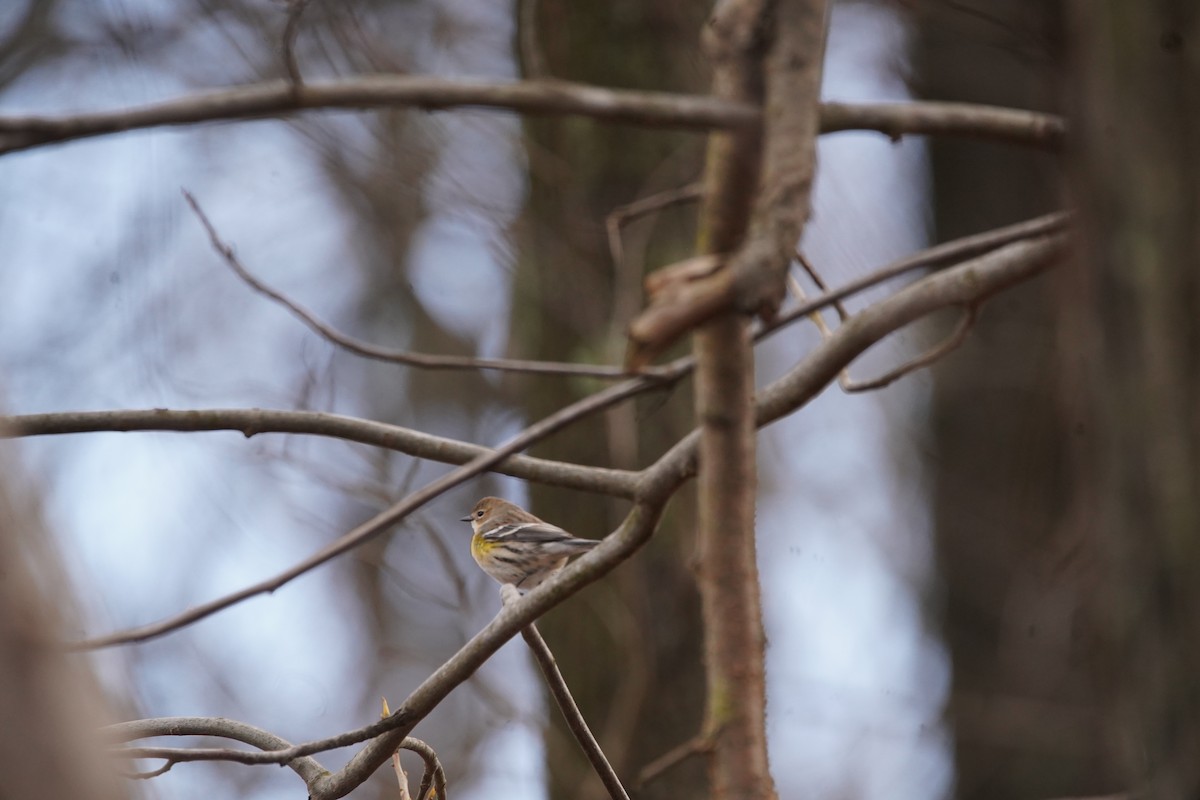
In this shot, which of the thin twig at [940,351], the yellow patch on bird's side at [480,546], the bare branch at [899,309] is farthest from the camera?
the yellow patch on bird's side at [480,546]

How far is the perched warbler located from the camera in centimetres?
468

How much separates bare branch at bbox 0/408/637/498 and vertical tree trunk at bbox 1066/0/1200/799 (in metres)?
1.20

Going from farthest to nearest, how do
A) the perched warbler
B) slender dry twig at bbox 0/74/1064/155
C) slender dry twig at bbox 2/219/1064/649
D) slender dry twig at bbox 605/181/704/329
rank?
1. the perched warbler
2. slender dry twig at bbox 605/181/704/329
3. slender dry twig at bbox 2/219/1064/649
4. slender dry twig at bbox 0/74/1064/155

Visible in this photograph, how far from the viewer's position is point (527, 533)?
4918mm

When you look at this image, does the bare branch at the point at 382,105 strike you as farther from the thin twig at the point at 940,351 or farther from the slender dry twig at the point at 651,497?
the thin twig at the point at 940,351

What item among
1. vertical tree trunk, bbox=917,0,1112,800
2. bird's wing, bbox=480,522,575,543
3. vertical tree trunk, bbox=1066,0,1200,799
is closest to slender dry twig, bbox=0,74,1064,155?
vertical tree trunk, bbox=1066,0,1200,799

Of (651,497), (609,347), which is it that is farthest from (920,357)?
(609,347)

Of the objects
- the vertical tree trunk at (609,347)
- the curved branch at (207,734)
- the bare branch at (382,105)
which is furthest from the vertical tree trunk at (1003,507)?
the bare branch at (382,105)

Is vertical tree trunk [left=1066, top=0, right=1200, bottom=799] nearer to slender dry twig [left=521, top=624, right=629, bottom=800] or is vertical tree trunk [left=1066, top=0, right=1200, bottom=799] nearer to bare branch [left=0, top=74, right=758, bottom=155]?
bare branch [left=0, top=74, right=758, bottom=155]

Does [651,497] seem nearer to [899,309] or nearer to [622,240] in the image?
[899,309]

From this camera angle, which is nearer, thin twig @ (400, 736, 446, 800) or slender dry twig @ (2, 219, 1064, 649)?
slender dry twig @ (2, 219, 1064, 649)

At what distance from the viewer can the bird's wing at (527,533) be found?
4.73 m

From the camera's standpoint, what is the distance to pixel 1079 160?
1159 millimetres

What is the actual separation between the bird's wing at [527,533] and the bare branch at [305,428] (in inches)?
87.4
